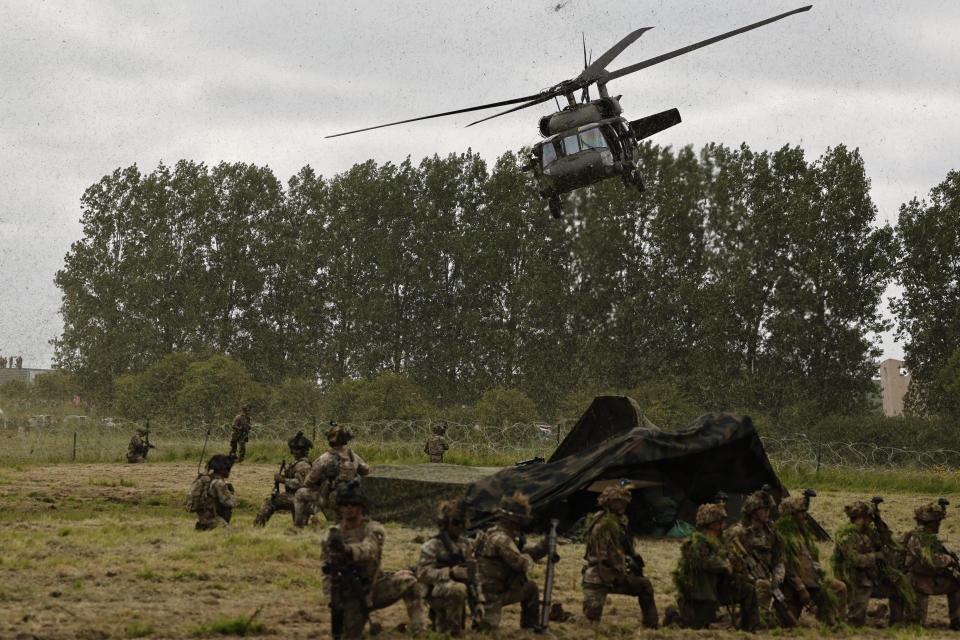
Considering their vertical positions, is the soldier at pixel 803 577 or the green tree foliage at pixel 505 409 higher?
the green tree foliage at pixel 505 409

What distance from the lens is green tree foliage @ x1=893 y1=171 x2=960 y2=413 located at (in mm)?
42125

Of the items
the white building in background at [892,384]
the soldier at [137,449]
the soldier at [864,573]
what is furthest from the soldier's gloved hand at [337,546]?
the white building in background at [892,384]

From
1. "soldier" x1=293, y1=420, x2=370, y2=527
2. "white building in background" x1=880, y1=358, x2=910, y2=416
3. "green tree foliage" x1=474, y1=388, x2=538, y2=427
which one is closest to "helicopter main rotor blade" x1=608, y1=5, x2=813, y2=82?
"soldier" x1=293, y1=420, x2=370, y2=527

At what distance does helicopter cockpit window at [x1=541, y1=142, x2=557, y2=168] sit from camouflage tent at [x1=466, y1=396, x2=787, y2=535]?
8.00 m

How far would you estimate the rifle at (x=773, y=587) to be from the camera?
10.2 metres

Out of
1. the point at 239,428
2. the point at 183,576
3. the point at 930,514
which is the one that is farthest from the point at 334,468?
the point at 239,428

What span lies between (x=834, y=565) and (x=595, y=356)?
3596cm

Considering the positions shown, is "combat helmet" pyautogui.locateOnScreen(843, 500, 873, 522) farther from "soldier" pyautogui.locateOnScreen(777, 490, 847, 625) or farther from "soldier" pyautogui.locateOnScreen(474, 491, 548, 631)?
"soldier" pyautogui.locateOnScreen(474, 491, 548, 631)

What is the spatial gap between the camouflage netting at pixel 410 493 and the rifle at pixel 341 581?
7.19 m

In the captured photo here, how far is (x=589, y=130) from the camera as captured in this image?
21.7m

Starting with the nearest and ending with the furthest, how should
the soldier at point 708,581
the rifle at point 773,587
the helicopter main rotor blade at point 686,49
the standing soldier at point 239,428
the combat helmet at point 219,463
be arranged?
the soldier at point 708,581 → the rifle at point 773,587 → the combat helmet at point 219,463 → the helicopter main rotor blade at point 686,49 → the standing soldier at point 239,428

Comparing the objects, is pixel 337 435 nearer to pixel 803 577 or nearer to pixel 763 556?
pixel 763 556

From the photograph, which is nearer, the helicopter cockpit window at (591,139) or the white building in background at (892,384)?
the helicopter cockpit window at (591,139)

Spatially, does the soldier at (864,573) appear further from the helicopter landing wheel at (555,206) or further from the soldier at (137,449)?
the soldier at (137,449)
